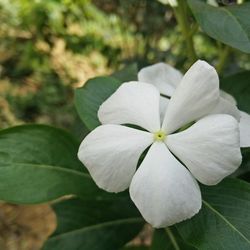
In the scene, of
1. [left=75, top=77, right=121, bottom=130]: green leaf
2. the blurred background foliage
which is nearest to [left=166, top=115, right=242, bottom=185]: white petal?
[left=75, top=77, right=121, bottom=130]: green leaf

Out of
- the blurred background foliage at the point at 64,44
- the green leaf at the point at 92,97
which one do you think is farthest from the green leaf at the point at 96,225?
the blurred background foliage at the point at 64,44

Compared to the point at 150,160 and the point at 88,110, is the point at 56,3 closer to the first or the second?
the point at 88,110


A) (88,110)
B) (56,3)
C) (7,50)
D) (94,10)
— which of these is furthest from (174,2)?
(7,50)

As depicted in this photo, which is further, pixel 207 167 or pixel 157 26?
pixel 157 26

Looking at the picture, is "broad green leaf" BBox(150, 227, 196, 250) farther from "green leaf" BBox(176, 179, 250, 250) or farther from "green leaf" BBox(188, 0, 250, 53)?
"green leaf" BBox(188, 0, 250, 53)

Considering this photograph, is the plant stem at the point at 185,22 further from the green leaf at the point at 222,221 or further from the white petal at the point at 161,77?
the green leaf at the point at 222,221

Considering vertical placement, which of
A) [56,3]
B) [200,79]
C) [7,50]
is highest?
[200,79]

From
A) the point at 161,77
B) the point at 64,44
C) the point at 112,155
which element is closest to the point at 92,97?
the point at 161,77

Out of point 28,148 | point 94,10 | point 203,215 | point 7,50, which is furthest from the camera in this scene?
point 7,50
